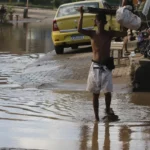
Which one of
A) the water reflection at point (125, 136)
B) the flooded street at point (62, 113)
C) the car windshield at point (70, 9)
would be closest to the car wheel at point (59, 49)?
the car windshield at point (70, 9)

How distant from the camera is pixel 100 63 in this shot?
25.0ft

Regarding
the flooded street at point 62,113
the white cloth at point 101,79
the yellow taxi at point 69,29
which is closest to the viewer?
the flooded street at point 62,113

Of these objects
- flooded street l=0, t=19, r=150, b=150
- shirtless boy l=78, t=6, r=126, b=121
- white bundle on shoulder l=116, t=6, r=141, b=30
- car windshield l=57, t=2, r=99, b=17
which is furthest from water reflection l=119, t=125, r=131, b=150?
car windshield l=57, t=2, r=99, b=17

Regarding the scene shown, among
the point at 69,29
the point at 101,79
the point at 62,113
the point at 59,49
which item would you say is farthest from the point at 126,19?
the point at 59,49

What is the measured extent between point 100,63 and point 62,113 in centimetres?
107

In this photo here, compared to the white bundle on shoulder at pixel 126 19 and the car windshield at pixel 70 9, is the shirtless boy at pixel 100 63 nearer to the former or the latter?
the white bundle on shoulder at pixel 126 19

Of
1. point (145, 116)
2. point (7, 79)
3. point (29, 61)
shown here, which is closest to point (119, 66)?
point (7, 79)

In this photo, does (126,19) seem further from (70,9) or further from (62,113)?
(70,9)

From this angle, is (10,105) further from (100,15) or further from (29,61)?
(29,61)

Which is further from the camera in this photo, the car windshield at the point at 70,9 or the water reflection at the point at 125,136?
the car windshield at the point at 70,9

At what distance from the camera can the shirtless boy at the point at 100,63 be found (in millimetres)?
7590

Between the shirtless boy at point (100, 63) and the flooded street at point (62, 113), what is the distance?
0.46 m

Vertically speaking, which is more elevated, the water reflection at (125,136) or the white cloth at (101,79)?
the white cloth at (101,79)

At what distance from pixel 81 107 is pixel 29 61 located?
7.54 m
